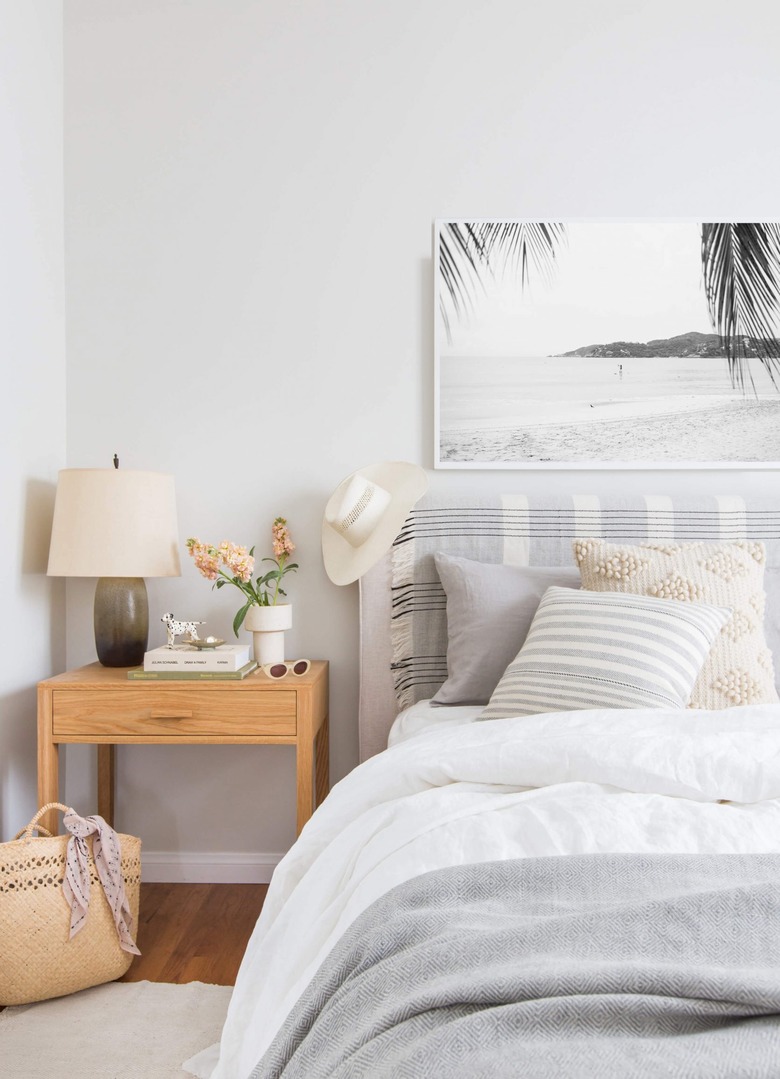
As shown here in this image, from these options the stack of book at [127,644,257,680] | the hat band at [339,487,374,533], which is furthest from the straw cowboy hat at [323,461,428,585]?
the stack of book at [127,644,257,680]

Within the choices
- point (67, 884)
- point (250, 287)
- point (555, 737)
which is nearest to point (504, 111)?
point (250, 287)

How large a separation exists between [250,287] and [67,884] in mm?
1642

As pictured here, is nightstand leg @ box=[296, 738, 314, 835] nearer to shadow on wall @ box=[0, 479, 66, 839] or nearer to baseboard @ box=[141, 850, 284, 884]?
baseboard @ box=[141, 850, 284, 884]

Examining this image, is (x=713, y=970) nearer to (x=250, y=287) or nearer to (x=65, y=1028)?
(x=65, y=1028)

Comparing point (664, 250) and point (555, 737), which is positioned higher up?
point (664, 250)

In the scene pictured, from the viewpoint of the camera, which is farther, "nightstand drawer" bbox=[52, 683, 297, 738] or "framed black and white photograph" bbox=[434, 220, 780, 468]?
"framed black and white photograph" bbox=[434, 220, 780, 468]

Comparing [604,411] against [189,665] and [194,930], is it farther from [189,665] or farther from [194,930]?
[194,930]

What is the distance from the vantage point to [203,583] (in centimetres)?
252

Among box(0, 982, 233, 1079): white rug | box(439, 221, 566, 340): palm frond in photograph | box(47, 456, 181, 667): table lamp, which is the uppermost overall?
box(439, 221, 566, 340): palm frond in photograph

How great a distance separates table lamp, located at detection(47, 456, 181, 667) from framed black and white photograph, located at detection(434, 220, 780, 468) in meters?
0.82

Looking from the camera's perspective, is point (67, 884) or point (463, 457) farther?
point (463, 457)

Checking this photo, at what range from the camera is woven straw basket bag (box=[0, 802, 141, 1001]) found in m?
1.76

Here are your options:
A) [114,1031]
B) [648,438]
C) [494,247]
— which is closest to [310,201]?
[494,247]

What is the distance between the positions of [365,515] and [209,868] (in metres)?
1.15
